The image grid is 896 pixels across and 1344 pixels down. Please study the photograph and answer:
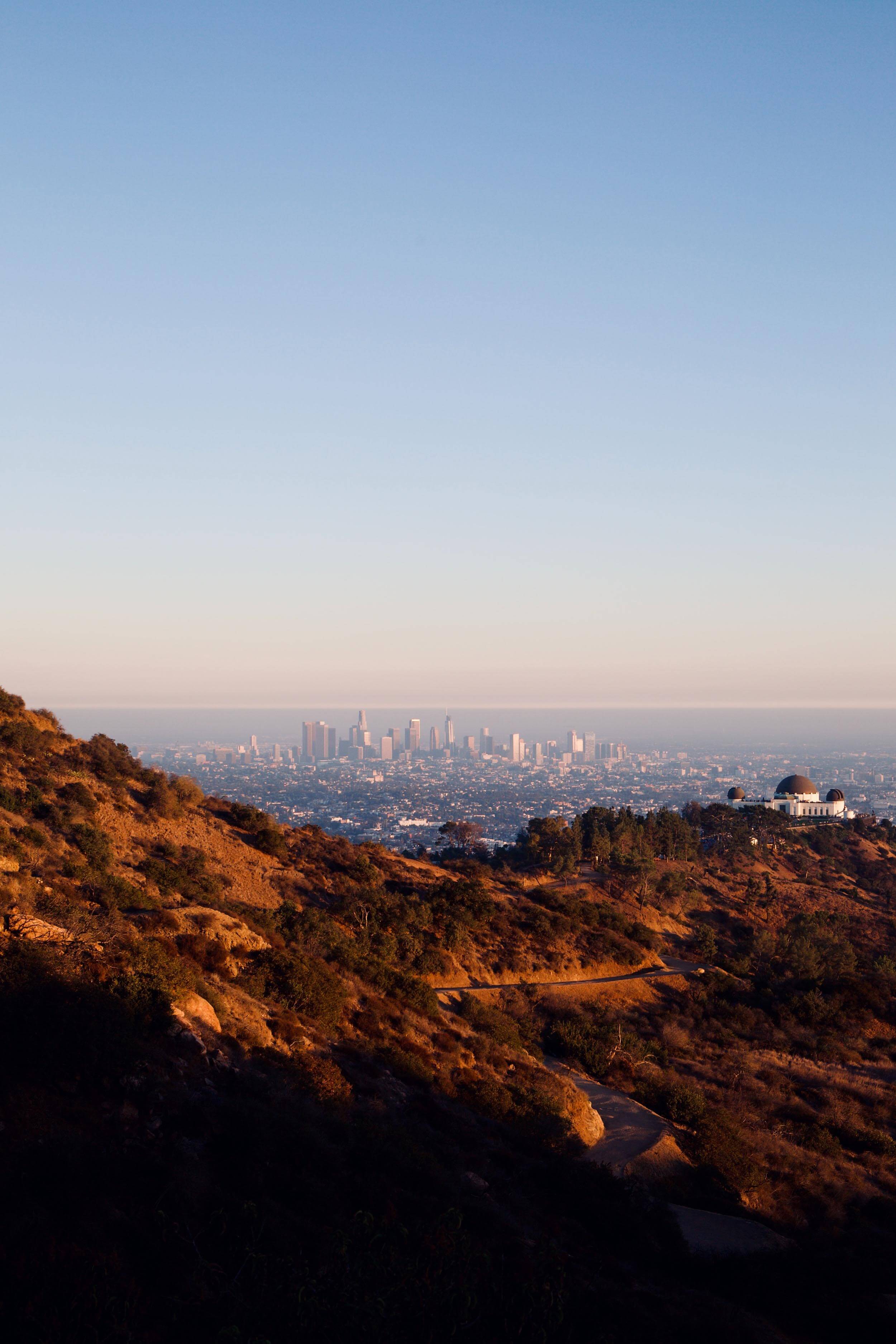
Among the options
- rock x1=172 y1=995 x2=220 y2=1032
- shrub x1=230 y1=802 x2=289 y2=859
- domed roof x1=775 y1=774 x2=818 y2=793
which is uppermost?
rock x1=172 y1=995 x2=220 y2=1032

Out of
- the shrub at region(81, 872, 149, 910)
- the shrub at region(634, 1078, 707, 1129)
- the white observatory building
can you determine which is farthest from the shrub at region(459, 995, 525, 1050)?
the white observatory building

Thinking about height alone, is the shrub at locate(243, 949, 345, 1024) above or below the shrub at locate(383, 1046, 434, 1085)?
above

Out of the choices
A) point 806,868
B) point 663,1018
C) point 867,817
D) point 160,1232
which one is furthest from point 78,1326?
point 867,817

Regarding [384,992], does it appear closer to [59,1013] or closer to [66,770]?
[59,1013]

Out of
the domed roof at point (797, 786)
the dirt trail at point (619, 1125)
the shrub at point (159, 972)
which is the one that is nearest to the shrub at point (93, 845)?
the shrub at point (159, 972)

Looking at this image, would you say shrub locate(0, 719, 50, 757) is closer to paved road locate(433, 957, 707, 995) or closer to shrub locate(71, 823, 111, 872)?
shrub locate(71, 823, 111, 872)

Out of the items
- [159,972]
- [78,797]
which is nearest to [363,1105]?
[159,972]

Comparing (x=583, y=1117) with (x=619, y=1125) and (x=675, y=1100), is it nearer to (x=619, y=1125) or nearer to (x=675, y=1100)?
(x=619, y=1125)
